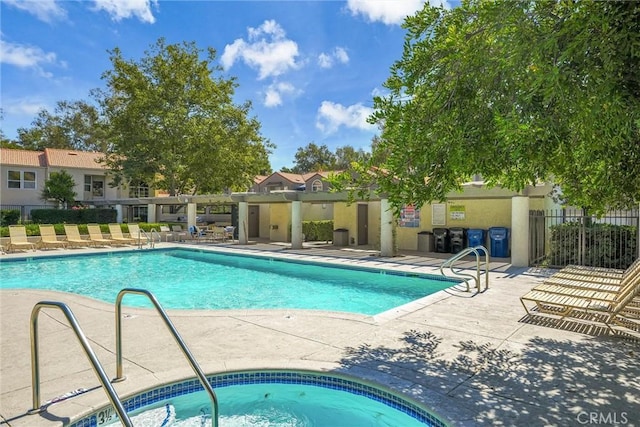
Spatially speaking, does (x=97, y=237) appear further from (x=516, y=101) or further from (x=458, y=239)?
(x=516, y=101)

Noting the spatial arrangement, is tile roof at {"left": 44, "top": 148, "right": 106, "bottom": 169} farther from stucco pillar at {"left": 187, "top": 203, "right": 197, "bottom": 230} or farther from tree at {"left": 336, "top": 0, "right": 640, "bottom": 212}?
tree at {"left": 336, "top": 0, "right": 640, "bottom": 212}

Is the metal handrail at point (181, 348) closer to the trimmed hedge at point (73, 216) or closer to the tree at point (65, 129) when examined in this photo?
the trimmed hedge at point (73, 216)

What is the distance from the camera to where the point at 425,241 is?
720 inches

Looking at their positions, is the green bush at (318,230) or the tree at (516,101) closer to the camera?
the tree at (516,101)

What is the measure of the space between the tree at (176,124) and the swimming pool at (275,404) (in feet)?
87.2

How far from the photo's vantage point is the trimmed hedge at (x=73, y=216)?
28.1 m

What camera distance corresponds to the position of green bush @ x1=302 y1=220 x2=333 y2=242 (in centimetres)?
2384

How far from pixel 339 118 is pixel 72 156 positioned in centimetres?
2538

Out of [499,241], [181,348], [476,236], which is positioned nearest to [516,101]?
[181,348]

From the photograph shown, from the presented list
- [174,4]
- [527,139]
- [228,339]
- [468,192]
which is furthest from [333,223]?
[527,139]

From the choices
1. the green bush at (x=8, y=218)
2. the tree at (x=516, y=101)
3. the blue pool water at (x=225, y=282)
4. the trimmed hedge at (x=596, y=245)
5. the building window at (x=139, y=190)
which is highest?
the building window at (x=139, y=190)

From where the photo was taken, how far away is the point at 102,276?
44.2ft

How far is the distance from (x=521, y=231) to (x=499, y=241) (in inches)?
128

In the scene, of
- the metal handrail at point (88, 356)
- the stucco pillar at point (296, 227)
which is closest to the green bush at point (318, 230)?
the stucco pillar at point (296, 227)
